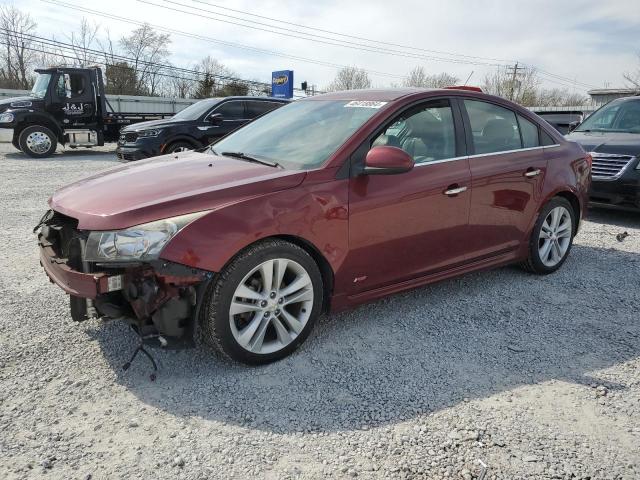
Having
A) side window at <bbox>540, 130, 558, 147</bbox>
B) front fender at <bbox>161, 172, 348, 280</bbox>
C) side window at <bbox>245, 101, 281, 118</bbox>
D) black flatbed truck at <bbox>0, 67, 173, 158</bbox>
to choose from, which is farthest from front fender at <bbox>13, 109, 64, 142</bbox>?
side window at <bbox>540, 130, 558, 147</bbox>

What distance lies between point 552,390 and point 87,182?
3.16 m

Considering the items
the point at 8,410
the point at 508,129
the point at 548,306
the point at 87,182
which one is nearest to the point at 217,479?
the point at 8,410

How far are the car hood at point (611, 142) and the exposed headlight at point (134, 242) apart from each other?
246 inches

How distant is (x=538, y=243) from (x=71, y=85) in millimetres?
14047

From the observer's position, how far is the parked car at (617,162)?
21.6 feet

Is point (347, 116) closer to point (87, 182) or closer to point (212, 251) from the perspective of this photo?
point (212, 251)

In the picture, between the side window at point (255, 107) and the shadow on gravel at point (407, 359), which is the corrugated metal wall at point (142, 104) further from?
the shadow on gravel at point (407, 359)

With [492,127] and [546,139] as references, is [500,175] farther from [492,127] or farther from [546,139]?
[546,139]

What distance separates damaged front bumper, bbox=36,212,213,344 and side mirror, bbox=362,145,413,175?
3.98 feet

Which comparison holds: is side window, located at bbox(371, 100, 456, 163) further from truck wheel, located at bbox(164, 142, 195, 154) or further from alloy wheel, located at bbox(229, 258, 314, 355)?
truck wheel, located at bbox(164, 142, 195, 154)

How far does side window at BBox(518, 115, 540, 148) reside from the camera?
175 inches

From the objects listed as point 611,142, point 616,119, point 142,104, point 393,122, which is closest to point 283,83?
point 142,104

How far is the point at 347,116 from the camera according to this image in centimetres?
363

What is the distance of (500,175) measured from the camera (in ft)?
13.3
